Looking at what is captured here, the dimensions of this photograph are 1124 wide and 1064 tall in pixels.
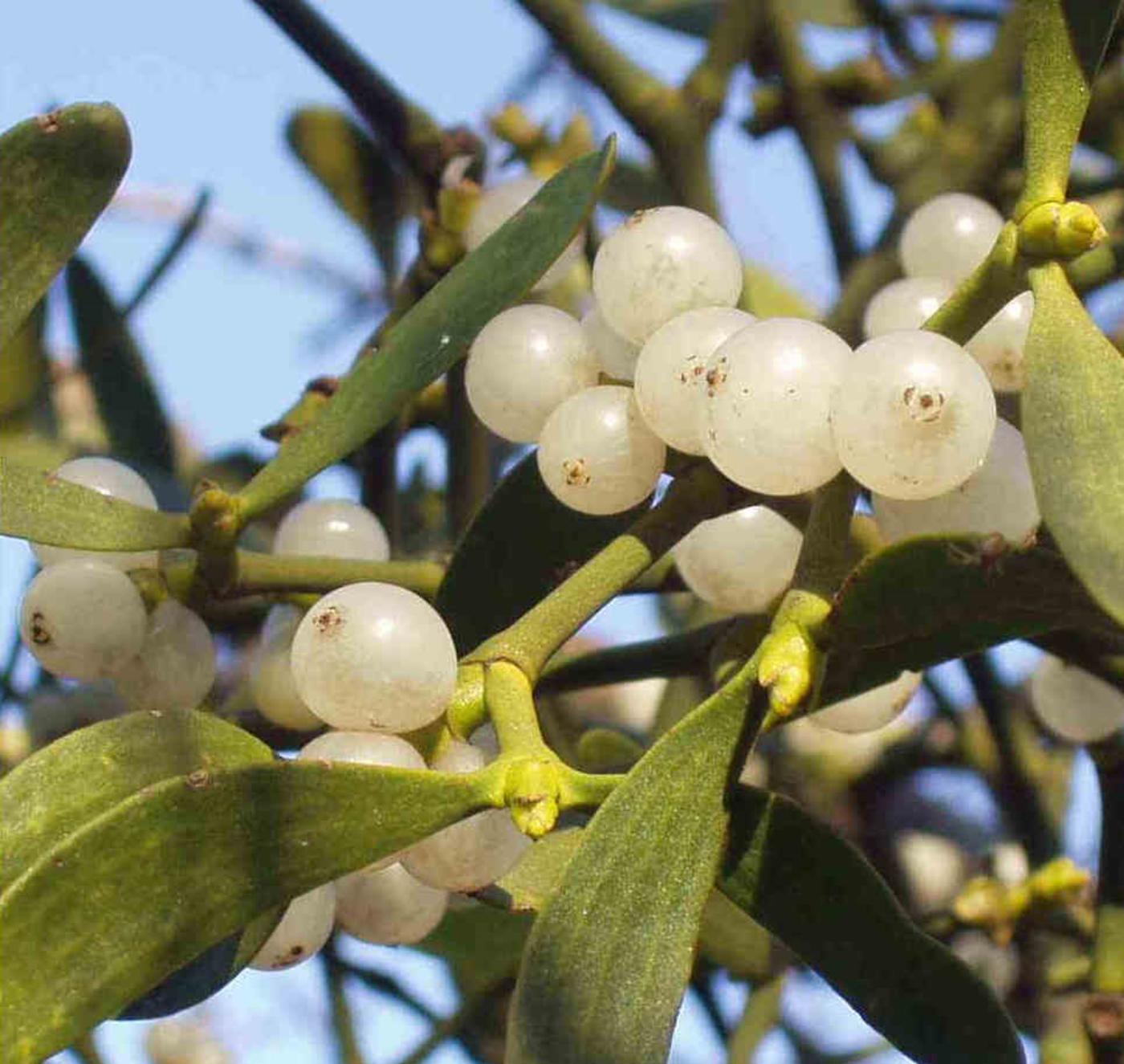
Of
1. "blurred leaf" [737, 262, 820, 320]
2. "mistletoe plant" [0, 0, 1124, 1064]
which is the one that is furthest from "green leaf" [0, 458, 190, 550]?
"blurred leaf" [737, 262, 820, 320]

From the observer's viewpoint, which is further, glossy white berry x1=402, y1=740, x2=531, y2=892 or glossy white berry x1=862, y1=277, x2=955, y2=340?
glossy white berry x1=862, y1=277, x2=955, y2=340

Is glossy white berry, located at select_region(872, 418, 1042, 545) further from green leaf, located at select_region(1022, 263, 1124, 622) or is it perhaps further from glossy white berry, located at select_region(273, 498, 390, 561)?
glossy white berry, located at select_region(273, 498, 390, 561)

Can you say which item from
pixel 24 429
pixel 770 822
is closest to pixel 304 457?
pixel 770 822

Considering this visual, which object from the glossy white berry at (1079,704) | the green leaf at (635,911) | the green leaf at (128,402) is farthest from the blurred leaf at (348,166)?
the green leaf at (635,911)

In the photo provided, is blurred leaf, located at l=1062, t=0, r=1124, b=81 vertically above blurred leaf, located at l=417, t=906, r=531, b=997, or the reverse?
blurred leaf, located at l=1062, t=0, r=1124, b=81

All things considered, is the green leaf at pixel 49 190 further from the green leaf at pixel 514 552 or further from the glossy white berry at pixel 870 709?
the glossy white berry at pixel 870 709

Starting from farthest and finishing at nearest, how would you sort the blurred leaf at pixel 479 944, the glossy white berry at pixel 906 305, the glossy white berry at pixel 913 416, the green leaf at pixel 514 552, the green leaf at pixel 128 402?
the green leaf at pixel 128 402
the blurred leaf at pixel 479 944
the glossy white berry at pixel 906 305
the green leaf at pixel 514 552
the glossy white berry at pixel 913 416

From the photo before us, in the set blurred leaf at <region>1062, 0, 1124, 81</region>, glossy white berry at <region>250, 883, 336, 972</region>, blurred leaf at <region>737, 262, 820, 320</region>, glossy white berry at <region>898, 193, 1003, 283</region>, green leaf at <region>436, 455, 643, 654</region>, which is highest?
blurred leaf at <region>1062, 0, 1124, 81</region>
